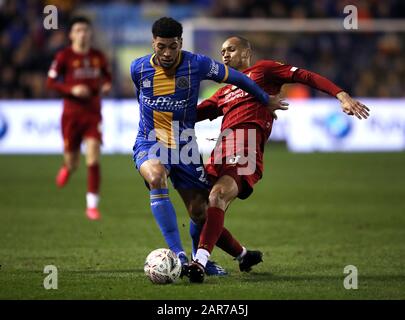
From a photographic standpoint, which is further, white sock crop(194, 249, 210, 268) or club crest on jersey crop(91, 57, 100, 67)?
club crest on jersey crop(91, 57, 100, 67)

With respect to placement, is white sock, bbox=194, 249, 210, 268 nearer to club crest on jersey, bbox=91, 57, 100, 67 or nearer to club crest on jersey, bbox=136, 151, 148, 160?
club crest on jersey, bbox=136, 151, 148, 160

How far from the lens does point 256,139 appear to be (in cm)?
786

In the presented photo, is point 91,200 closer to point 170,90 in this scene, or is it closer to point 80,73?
point 80,73

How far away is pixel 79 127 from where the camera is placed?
1261 cm

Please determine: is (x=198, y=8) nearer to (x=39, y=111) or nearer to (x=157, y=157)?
(x=39, y=111)

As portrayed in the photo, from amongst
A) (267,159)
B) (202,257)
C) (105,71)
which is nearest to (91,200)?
(105,71)

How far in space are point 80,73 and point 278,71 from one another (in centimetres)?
536

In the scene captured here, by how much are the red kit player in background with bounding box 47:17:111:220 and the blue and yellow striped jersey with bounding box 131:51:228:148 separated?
4685 millimetres

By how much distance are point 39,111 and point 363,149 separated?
7.44 metres

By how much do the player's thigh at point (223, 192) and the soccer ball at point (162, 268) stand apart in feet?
1.86

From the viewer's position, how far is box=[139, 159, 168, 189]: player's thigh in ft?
24.4
